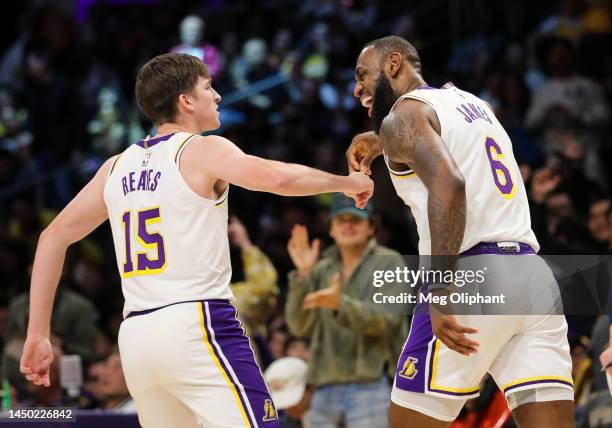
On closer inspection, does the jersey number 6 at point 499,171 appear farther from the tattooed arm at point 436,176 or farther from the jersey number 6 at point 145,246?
the jersey number 6 at point 145,246

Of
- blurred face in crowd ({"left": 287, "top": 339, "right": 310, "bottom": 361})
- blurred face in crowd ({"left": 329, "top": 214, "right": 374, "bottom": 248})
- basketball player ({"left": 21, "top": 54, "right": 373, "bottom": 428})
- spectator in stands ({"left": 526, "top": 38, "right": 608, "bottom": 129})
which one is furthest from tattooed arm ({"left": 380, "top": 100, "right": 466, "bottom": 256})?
spectator in stands ({"left": 526, "top": 38, "right": 608, "bottom": 129})

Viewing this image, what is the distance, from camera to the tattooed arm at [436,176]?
4.32 meters

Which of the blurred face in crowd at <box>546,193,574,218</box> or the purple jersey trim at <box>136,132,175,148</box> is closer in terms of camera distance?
the purple jersey trim at <box>136,132,175,148</box>

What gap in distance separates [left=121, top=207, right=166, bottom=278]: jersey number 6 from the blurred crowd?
328 centimetres

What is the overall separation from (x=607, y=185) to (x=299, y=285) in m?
4.53

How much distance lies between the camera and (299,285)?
7.58 m

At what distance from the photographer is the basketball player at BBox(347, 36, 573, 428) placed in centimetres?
452

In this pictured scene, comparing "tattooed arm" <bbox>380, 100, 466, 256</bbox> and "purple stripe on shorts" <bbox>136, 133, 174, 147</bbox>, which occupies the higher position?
"purple stripe on shorts" <bbox>136, 133, 174, 147</bbox>

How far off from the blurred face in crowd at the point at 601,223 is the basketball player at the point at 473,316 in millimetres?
3906

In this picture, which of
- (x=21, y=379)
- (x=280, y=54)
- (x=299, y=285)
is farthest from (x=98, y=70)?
(x=299, y=285)

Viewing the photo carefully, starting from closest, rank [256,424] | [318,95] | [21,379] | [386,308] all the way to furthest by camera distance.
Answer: [256,424] → [386,308] → [21,379] → [318,95]

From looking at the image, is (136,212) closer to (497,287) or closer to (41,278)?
(41,278)

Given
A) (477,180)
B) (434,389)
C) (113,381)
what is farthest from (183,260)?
(113,381)

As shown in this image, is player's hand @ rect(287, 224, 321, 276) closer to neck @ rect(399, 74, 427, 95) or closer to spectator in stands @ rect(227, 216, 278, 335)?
spectator in stands @ rect(227, 216, 278, 335)
